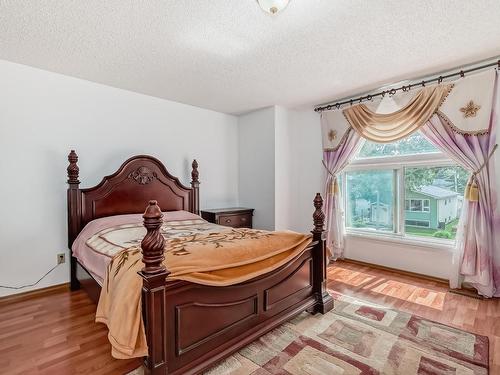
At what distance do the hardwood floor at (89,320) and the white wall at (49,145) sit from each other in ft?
1.63

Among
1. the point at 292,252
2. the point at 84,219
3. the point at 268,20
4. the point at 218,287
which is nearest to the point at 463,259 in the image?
the point at 292,252

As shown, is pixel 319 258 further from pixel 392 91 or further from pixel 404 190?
pixel 392 91

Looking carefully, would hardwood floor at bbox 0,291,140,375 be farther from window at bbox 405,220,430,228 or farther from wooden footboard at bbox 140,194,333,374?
window at bbox 405,220,430,228

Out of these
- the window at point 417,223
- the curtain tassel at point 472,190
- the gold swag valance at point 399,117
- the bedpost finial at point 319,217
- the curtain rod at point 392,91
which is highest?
the curtain rod at point 392,91

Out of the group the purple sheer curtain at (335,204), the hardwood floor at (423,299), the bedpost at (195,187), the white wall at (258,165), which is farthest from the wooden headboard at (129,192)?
the hardwood floor at (423,299)

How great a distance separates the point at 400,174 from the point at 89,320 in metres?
3.64

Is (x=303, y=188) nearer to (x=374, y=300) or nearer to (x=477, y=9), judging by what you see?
(x=374, y=300)

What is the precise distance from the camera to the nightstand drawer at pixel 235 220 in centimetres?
385

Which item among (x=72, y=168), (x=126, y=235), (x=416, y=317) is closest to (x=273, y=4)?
(x=126, y=235)

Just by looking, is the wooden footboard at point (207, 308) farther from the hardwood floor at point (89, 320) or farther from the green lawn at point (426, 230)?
the green lawn at point (426, 230)

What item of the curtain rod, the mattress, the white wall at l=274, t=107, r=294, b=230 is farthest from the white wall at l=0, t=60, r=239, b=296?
the curtain rod

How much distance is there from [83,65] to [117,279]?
225 cm

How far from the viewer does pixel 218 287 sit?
163 centimetres

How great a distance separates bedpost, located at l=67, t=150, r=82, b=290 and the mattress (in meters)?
0.11
